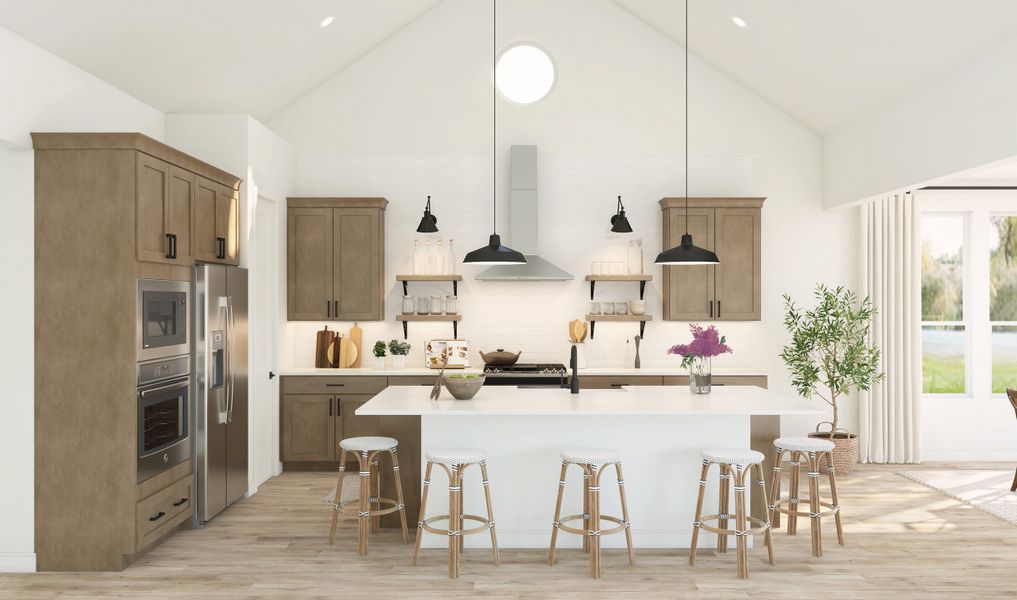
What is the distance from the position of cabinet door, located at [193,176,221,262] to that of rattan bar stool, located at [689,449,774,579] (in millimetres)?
3542

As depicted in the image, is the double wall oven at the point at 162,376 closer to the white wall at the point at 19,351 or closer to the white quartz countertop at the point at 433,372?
the white wall at the point at 19,351

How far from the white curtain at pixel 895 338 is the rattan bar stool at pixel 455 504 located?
4.45m

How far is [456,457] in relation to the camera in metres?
4.20

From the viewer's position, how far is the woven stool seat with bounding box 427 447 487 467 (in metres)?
4.20

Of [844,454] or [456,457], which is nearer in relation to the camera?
[456,457]

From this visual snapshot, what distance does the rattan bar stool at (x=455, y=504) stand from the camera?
4.12 metres

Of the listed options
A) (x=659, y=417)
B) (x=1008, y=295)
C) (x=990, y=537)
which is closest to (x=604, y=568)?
(x=659, y=417)

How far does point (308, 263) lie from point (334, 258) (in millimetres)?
242

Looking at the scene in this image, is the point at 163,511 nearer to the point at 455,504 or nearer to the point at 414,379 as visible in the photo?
the point at 455,504

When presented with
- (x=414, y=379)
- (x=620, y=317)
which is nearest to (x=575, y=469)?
(x=414, y=379)

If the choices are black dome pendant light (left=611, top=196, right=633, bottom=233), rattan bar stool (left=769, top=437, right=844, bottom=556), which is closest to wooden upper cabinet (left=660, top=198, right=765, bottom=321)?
black dome pendant light (left=611, top=196, right=633, bottom=233)

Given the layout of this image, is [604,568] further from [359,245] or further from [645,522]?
[359,245]

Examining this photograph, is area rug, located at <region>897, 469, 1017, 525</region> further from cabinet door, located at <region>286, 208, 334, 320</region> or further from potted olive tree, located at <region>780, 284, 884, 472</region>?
cabinet door, located at <region>286, 208, 334, 320</region>

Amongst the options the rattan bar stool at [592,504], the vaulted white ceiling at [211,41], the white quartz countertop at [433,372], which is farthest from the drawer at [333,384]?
the rattan bar stool at [592,504]
